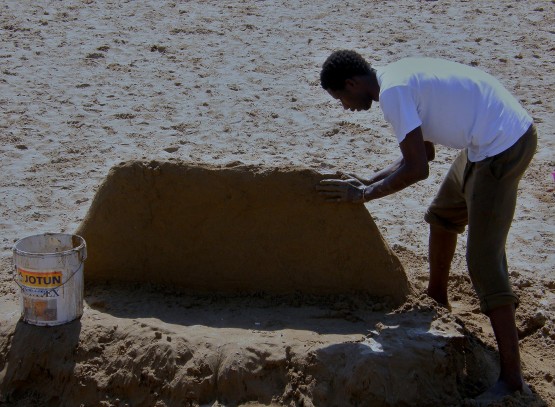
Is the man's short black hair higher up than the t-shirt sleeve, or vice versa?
the man's short black hair

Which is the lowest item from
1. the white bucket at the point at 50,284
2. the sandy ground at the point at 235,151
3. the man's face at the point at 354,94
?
the sandy ground at the point at 235,151

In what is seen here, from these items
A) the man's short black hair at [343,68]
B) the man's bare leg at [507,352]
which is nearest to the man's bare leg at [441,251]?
the man's bare leg at [507,352]

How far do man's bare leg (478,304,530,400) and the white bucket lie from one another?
1.90 meters

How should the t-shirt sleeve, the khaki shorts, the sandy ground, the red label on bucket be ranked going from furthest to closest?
1. the red label on bucket
2. the sandy ground
3. the khaki shorts
4. the t-shirt sleeve

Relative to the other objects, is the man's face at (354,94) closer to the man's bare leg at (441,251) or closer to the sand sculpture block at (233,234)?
the sand sculpture block at (233,234)

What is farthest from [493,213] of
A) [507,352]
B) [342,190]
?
[342,190]

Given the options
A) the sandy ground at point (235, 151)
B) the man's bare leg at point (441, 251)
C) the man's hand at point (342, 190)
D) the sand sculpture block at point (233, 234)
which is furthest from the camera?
the man's bare leg at point (441, 251)

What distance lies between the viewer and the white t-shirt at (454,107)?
3818mm

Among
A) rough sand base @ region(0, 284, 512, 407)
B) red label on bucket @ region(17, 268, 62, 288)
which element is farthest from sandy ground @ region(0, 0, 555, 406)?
red label on bucket @ region(17, 268, 62, 288)

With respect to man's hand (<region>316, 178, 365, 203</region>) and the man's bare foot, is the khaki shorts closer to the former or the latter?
the man's bare foot

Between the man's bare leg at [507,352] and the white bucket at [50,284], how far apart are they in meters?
1.90

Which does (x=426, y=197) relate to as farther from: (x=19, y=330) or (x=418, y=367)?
(x=19, y=330)

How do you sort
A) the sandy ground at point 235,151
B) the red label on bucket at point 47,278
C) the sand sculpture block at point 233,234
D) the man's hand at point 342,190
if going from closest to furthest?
the sandy ground at point 235,151 < the red label on bucket at point 47,278 < the man's hand at point 342,190 < the sand sculpture block at point 233,234

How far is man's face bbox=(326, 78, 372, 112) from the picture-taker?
3.99 metres
